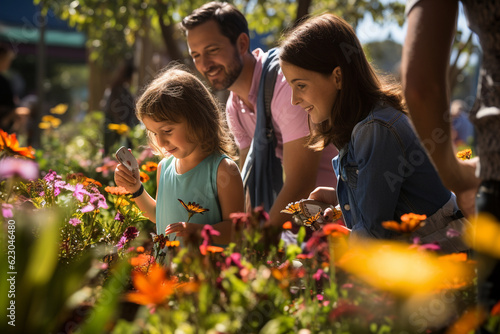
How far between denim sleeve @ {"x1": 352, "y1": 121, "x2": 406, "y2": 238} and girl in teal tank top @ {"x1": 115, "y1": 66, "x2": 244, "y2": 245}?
0.65 metres

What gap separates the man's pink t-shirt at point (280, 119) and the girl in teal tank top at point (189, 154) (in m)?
0.43

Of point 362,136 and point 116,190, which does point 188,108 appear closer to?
point 116,190

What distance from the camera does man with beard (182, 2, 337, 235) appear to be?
296cm

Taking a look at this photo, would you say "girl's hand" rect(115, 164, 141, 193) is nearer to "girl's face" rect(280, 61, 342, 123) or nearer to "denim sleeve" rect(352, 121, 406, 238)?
"girl's face" rect(280, 61, 342, 123)

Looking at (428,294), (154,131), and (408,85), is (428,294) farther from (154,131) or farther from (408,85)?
(154,131)

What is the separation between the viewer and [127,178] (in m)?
2.56

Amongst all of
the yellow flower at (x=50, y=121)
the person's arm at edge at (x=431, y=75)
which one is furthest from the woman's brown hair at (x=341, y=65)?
the yellow flower at (x=50, y=121)

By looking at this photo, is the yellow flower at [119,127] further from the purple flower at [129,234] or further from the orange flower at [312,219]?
the orange flower at [312,219]

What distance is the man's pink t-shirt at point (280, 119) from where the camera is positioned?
2.98m

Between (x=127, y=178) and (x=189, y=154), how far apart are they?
31 centimetres

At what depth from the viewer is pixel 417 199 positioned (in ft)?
6.65

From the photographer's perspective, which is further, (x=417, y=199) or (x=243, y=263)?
(x=417, y=199)

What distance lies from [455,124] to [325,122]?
7663 millimetres

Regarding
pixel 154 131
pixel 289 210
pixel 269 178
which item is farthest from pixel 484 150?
pixel 269 178
